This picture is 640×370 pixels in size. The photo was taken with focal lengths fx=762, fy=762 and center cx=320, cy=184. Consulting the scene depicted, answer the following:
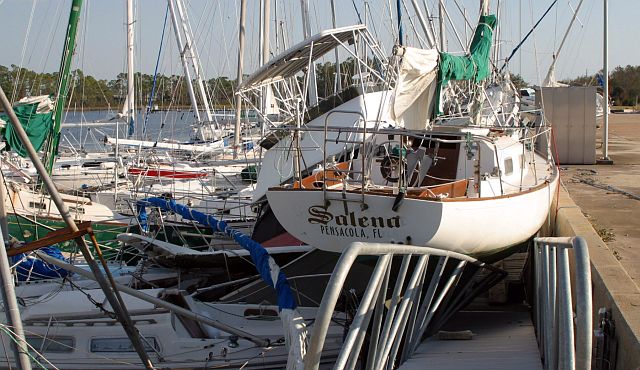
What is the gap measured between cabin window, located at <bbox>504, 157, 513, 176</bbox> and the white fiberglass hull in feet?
5.79

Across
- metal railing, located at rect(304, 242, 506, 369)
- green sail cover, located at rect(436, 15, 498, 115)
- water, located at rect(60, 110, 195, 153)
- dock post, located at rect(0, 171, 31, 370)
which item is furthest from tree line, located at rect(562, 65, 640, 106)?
dock post, located at rect(0, 171, 31, 370)

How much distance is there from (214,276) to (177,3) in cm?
1954

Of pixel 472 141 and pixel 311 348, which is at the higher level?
pixel 472 141

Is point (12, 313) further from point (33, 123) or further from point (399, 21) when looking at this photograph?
point (399, 21)

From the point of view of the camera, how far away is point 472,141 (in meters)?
10.5

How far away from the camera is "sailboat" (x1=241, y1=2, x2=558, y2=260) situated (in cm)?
920

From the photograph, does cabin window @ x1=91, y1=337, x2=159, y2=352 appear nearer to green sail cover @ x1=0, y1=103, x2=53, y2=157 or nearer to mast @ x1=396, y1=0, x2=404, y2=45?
green sail cover @ x1=0, y1=103, x2=53, y2=157

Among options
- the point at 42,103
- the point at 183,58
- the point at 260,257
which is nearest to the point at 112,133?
the point at 183,58

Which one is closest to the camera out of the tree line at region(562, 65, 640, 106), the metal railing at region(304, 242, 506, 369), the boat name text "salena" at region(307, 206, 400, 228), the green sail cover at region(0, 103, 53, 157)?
the metal railing at region(304, 242, 506, 369)

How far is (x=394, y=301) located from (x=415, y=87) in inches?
207

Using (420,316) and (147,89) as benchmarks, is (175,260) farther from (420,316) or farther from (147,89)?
(147,89)

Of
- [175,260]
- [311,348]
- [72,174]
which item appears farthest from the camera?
[72,174]

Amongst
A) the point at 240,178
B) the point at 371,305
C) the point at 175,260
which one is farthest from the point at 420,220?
the point at 240,178

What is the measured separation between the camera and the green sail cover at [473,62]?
497 inches
